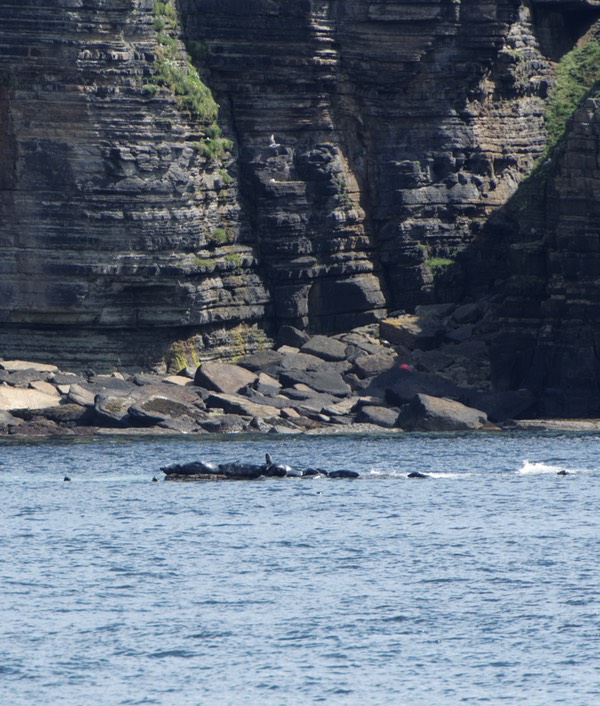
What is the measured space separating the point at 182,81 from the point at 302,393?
14852 millimetres

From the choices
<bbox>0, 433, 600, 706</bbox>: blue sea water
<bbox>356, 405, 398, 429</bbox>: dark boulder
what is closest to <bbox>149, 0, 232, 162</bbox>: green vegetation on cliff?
<bbox>356, 405, 398, 429</bbox>: dark boulder

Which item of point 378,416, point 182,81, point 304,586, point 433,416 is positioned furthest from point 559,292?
point 304,586

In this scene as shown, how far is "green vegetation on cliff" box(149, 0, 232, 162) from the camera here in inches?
3209

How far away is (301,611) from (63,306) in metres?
41.2

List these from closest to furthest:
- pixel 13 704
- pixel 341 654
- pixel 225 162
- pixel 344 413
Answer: pixel 13 704, pixel 341 654, pixel 344 413, pixel 225 162

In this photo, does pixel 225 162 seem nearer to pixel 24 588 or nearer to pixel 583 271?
pixel 583 271

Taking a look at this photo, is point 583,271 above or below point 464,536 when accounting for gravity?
above

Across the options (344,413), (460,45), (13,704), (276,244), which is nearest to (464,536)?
(13,704)

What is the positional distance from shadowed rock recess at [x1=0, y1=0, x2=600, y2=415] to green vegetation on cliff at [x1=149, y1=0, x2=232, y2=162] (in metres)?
0.12

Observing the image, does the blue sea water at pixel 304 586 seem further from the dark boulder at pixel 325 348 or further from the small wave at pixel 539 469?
the dark boulder at pixel 325 348

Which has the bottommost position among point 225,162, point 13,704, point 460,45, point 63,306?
point 13,704

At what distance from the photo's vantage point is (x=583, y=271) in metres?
78.9

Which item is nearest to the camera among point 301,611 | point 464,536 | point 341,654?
point 341,654

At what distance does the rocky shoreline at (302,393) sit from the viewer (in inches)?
2960
